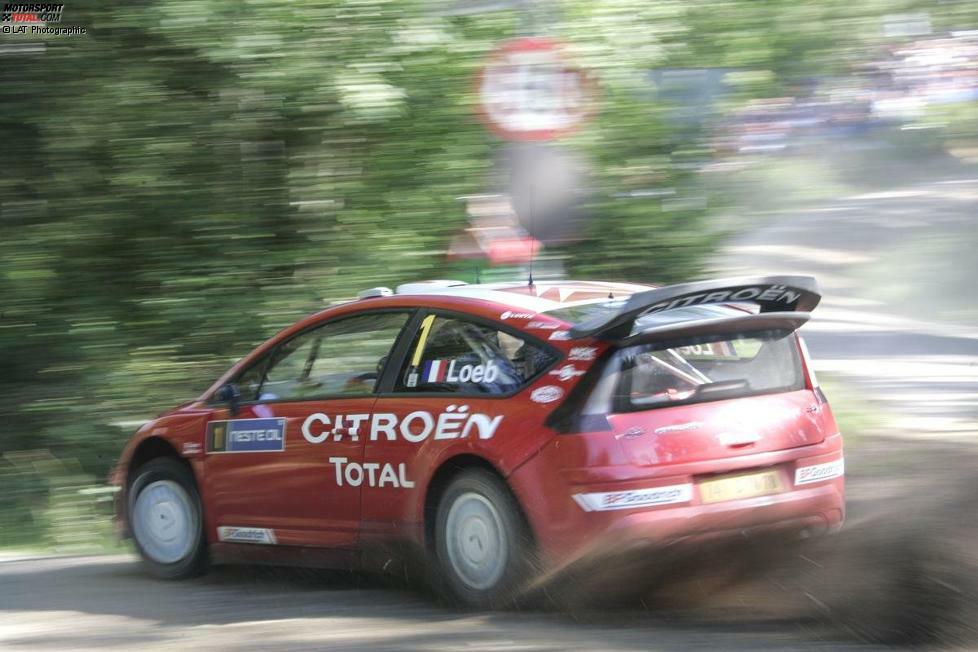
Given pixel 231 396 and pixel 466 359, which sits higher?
pixel 466 359

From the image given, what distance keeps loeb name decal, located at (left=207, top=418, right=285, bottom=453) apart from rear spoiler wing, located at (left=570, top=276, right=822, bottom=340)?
1.94 m

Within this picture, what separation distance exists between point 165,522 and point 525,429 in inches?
110

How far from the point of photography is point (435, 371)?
254 inches

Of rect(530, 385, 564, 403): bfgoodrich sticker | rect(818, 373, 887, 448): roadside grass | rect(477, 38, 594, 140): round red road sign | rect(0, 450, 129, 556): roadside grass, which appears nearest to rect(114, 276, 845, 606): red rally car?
rect(530, 385, 564, 403): bfgoodrich sticker

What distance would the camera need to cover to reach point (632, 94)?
39.5 ft

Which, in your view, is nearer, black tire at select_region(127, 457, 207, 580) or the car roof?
the car roof

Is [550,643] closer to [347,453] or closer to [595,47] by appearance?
[347,453]

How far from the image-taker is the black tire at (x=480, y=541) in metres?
5.82

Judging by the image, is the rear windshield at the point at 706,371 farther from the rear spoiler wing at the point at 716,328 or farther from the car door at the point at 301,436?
the car door at the point at 301,436

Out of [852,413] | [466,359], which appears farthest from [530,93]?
[466,359]

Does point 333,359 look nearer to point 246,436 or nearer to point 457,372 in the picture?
point 246,436

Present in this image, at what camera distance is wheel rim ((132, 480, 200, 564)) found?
7.57 meters

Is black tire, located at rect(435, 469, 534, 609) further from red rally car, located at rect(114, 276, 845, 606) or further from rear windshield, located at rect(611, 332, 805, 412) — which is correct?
rear windshield, located at rect(611, 332, 805, 412)

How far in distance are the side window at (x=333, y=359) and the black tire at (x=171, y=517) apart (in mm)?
700
